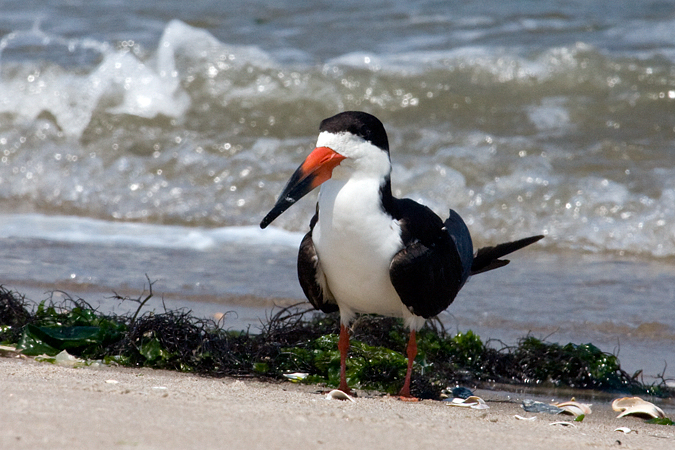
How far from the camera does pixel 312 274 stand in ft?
11.1

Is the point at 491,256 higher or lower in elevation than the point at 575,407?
higher

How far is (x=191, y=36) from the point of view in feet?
36.9

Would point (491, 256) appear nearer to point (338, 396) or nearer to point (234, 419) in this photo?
point (338, 396)

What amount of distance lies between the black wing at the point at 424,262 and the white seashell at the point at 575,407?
682 millimetres

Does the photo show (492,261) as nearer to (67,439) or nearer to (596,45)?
(67,439)

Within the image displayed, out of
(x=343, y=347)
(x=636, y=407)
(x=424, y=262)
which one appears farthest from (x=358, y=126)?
(x=636, y=407)

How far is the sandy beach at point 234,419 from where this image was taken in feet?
7.18

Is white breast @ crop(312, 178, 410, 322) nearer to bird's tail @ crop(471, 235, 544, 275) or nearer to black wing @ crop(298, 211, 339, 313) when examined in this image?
black wing @ crop(298, 211, 339, 313)

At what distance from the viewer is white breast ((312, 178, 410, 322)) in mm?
3201

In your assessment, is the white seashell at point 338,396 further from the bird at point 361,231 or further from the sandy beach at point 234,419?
the bird at point 361,231

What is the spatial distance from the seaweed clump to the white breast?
0.59 m

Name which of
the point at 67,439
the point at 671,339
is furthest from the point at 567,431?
the point at 671,339

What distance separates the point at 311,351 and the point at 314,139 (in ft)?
18.7

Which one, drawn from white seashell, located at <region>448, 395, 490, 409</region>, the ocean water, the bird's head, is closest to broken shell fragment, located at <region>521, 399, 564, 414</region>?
white seashell, located at <region>448, 395, 490, 409</region>
